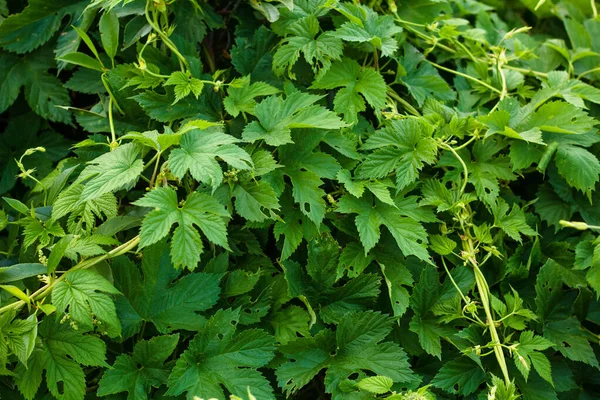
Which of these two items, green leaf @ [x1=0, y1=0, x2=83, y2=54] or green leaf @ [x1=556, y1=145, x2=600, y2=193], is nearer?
green leaf @ [x1=556, y1=145, x2=600, y2=193]

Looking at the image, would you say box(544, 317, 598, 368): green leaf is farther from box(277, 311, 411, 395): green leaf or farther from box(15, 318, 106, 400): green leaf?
box(15, 318, 106, 400): green leaf

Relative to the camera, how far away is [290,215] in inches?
61.3

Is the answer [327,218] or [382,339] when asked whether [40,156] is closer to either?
[327,218]

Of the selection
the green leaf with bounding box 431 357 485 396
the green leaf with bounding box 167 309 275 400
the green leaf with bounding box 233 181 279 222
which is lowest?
the green leaf with bounding box 431 357 485 396

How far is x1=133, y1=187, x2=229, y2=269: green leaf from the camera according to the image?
128 centimetres

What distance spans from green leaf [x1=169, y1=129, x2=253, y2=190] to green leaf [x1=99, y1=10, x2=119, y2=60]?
0.46 metres

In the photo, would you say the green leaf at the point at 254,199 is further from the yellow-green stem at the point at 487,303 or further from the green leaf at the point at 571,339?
the green leaf at the point at 571,339

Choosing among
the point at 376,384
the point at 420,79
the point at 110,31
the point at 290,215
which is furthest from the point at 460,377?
the point at 110,31

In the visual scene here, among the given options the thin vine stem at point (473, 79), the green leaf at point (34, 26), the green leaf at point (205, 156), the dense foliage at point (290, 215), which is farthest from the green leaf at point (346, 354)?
the green leaf at point (34, 26)

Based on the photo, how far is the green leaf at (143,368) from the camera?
140cm

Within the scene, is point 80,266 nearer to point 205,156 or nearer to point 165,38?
point 205,156

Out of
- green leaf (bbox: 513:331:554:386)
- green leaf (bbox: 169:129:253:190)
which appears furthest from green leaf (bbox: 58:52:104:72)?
green leaf (bbox: 513:331:554:386)

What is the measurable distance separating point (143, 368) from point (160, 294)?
0.57 feet

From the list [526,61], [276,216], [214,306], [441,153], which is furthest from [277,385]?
[526,61]
